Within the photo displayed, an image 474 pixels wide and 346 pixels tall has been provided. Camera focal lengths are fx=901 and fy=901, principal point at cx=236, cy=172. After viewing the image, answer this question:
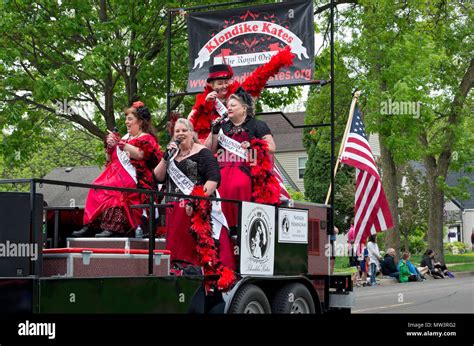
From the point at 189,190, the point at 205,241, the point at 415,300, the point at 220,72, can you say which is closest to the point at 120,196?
the point at 189,190

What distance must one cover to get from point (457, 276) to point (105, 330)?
29.1m

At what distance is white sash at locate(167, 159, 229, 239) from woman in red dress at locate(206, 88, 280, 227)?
Result: 2.10 feet

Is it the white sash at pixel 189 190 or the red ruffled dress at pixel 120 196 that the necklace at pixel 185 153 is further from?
the red ruffled dress at pixel 120 196

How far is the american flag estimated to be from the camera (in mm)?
13148

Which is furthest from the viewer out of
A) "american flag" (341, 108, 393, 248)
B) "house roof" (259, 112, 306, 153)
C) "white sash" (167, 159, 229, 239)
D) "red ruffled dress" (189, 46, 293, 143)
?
"house roof" (259, 112, 306, 153)

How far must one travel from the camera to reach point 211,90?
1012 centimetres

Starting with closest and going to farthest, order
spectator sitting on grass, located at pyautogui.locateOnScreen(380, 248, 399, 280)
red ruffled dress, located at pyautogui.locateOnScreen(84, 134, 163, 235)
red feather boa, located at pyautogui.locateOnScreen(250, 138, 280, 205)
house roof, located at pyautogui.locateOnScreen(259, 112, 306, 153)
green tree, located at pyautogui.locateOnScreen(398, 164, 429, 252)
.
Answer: red ruffled dress, located at pyautogui.locateOnScreen(84, 134, 163, 235)
red feather boa, located at pyautogui.locateOnScreen(250, 138, 280, 205)
spectator sitting on grass, located at pyautogui.locateOnScreen(380, 248, 399, 280)
green tree, located at pyautogui.locateOnScreen(398, 164, 429, 252)
house roof, located at pyautogui.locateOnScreen(259, 112, 306, 153)

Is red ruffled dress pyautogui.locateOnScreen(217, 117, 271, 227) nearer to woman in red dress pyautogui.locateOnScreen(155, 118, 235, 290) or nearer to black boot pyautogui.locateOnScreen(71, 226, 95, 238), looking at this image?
woman in red dress pyautogui.locateOnScreen(155, 118, 235, 290)

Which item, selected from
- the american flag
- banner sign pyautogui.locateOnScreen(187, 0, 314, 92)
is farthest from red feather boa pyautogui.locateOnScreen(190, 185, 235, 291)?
the american flag

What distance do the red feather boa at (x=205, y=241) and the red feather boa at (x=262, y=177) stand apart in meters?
1.00

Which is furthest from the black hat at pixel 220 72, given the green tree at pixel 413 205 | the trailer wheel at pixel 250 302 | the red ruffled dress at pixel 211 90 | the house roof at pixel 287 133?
the house roof at pixel 287 133

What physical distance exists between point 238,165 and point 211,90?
3.29ft

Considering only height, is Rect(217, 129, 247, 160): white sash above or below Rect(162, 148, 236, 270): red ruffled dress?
above

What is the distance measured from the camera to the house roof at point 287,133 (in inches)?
2464
